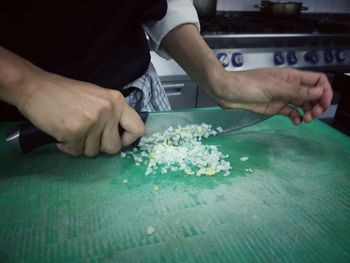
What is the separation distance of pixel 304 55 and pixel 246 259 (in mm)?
1261

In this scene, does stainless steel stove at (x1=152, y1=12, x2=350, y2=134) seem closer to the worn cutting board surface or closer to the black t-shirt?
the black t-shirt

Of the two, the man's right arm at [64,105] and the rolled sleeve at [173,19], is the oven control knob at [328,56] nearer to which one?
the rolled sleeve at [173,19]

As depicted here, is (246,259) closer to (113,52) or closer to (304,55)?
(113,52)

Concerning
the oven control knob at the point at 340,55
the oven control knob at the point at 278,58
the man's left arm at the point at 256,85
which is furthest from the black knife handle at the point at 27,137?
the oven control knob at the point at 340,55

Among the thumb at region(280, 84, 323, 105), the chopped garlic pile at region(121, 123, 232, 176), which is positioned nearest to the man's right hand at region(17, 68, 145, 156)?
the chopped garlic pile at region(121, 123, 232, 176)

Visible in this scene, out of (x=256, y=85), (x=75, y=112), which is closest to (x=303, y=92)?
(x=256, y=85)

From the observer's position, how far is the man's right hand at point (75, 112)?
0.49 metres

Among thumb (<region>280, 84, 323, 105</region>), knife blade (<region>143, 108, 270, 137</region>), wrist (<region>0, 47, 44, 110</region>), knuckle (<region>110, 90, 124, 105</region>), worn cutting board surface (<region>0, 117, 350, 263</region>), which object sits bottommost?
worn cutting board surface (<region>0, 117, 350, 263</region>)

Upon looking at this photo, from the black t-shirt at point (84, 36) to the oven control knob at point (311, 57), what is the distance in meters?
0.93

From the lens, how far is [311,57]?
1501mm

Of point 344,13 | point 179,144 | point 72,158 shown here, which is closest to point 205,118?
point 179,144

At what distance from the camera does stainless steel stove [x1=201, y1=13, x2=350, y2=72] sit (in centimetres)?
136

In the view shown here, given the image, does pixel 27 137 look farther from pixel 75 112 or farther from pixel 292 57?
pixel 292 57

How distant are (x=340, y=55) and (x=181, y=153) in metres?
1.22
